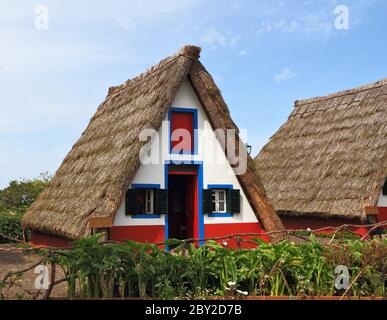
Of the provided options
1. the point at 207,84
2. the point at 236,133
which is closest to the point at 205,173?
the point at 236,133

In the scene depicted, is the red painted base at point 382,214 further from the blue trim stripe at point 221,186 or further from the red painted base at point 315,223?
the blue trim stripe at point 221,186

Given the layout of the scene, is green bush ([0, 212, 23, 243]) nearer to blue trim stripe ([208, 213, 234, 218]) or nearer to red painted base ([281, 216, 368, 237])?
blue trim stripe ([208, 213, 234, 218])

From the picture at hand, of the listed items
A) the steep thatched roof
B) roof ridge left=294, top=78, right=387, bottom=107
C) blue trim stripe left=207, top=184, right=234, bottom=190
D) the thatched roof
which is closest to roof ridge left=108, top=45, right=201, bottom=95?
the thatched roof

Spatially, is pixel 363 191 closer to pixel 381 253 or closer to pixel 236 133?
pixel 236 133

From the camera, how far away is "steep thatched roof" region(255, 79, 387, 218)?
1777 cm

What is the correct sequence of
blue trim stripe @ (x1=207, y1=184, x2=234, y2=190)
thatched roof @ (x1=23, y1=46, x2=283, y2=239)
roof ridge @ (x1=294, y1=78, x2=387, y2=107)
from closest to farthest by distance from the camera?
thatched roof @ (x1=23, y1=46, x2=283, y2=239) → blue trim stripe @ (x1=207, y1=184, x2=234, y2=190) → roof ridge @ (x1=294, y1=78, x2=387, y2=107)

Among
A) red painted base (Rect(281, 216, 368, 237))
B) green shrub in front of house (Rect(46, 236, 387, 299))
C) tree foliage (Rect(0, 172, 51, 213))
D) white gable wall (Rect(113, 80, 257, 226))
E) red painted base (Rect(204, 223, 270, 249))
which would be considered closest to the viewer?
green shrub in front of house (Rect(46, 236, 387, 299))

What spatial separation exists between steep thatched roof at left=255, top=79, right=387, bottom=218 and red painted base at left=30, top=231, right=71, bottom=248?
914 centimetres

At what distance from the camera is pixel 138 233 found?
1268cm

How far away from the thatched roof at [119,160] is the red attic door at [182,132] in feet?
1.69

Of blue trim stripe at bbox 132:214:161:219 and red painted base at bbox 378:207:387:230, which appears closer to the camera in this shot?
blue trim stripe at bbox 132:214:161:219

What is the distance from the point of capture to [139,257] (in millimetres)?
6703

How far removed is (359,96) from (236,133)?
1084 centimetres
